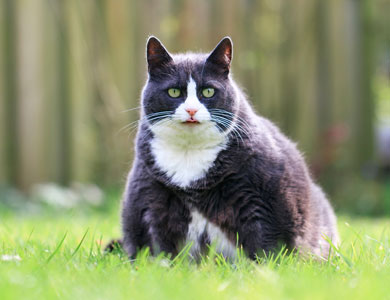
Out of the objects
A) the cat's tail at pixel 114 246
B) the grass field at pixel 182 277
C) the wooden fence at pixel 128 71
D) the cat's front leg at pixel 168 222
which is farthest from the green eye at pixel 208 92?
the wooden fence at pixel 128 71

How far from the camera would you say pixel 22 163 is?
530 cm

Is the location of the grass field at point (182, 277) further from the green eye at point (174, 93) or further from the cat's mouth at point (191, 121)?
the green eye at point (174, 93)

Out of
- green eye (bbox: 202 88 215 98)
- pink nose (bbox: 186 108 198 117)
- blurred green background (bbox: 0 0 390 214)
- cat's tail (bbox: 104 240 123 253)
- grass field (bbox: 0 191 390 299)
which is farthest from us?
blurred green background (bbox: 0 0 390 214)

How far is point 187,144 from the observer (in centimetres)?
271

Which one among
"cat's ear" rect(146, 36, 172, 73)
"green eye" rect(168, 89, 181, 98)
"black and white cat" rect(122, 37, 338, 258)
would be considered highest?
"cat's ear" rect(146, 36, 172, 73)

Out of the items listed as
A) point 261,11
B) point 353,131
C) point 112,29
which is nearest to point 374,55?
point 353,131

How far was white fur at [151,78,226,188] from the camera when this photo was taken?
262 centimetres

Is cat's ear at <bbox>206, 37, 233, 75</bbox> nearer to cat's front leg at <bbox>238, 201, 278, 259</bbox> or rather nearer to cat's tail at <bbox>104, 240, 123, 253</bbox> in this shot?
cat's front leg at <bbox>238, 201, 278, 259</bbox>

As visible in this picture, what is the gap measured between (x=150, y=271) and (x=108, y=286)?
23 centimetres

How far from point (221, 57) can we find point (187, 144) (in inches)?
16.9

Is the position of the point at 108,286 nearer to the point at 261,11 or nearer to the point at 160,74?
the point at 160,74

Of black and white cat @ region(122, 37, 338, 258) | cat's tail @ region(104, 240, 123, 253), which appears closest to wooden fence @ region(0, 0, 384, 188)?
cat's tail @ region(104, 240, 123, 253)

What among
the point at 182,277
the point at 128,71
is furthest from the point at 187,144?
the point at 128,71

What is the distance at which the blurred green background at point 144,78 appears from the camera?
5.34 meters
